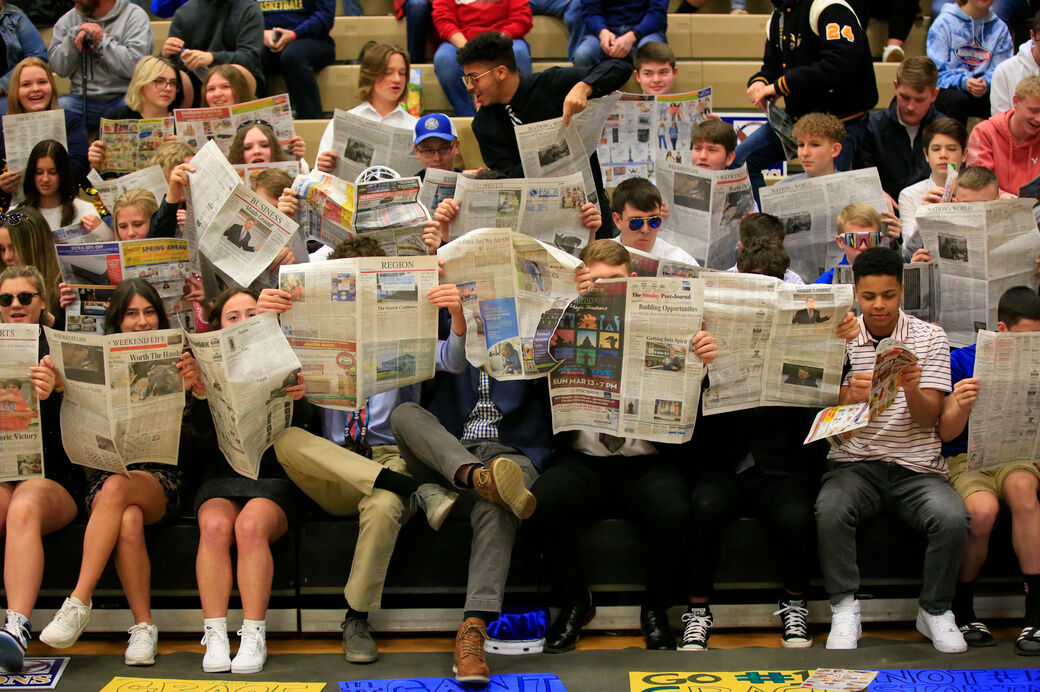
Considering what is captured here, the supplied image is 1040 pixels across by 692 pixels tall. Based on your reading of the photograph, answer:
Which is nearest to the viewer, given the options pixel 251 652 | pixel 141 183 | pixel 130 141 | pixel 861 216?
pixel 251 652

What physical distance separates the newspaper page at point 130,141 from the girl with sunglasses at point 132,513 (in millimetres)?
1562

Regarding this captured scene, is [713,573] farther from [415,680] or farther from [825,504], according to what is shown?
[415,680]

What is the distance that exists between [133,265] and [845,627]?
281 cm

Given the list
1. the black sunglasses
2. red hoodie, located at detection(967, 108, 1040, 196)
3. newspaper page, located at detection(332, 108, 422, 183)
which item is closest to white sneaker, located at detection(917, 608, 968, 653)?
red hoodie, located at detection(967, 108, 1040, 196)

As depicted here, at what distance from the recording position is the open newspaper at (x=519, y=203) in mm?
4016

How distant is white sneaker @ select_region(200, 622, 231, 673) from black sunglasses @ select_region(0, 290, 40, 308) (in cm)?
130

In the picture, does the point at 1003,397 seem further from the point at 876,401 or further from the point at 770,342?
the point at 770,342

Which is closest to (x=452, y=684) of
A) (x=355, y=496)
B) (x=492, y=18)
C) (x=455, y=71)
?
(x=355, y=496)

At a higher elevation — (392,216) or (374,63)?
(374,63)

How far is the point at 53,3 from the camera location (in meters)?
6.73

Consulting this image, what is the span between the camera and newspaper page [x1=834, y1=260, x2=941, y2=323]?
13.3 ft

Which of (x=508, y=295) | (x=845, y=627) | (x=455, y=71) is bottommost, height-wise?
(x=845, y=627)

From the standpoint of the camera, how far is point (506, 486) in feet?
10.8

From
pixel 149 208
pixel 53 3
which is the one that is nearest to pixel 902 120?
pixel 149 208
